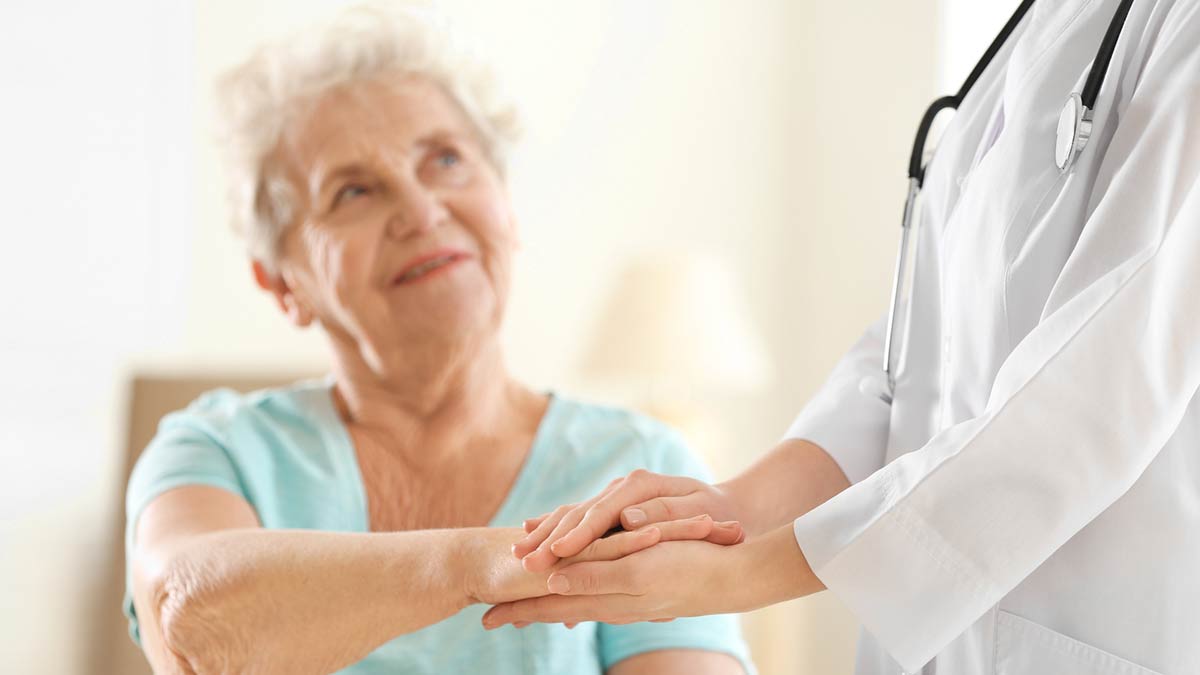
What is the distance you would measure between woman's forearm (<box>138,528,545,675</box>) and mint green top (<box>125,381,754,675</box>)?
0.16m

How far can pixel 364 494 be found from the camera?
1435 mm

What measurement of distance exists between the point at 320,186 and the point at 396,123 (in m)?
0.13

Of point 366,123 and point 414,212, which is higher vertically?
point 366,123

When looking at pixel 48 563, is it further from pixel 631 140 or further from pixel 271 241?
pixel 631 140

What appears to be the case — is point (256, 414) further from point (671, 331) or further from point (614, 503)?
point (671, 331)

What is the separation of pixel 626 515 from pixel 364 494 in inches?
21.5

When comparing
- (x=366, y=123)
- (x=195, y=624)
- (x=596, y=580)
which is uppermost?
(x=366, y=123)

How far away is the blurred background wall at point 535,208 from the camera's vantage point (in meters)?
1.93

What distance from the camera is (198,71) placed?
8.80 ft

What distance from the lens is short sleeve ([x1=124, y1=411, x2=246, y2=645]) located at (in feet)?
4.36

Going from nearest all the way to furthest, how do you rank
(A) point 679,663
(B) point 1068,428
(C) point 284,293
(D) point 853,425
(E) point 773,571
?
(B) point 1068,428
(E) point 773,571
(D) point 853,425
(A) point 679,663
(C) point 284,293

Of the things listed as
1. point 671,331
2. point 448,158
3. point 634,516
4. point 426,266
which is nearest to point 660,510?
point 634,516

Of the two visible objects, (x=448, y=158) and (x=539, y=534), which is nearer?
(x=539, y=534)

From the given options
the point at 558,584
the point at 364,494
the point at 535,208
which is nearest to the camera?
the point at 558,584
